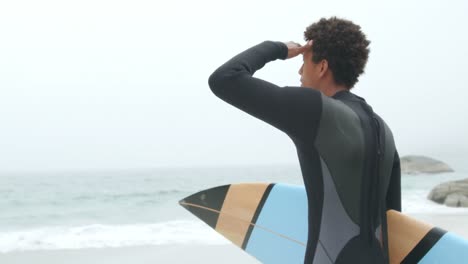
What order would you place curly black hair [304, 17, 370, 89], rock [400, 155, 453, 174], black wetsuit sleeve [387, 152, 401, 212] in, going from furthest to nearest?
rock [400, 155, 453, 174], black wetsuit sleeve [387, 152, 401, 212], curly black hair [304, 17, 370, 89]

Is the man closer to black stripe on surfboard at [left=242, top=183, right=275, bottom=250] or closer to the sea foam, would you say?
black stripe on surfboard at [left=242, top=183, right=275, bottom=250]

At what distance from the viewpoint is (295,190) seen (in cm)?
240

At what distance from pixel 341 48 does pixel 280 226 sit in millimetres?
1357

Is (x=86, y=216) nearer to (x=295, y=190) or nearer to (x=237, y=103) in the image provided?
(x=295, y=190)

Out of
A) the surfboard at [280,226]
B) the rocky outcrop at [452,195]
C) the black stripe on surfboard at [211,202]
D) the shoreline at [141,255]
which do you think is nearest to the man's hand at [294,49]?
the surfboard at [280,226]

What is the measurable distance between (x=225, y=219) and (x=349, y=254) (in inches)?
66.5

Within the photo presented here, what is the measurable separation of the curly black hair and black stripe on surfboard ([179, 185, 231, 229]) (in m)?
1.70

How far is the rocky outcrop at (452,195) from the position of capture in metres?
11.0

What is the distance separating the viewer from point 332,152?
1.17m

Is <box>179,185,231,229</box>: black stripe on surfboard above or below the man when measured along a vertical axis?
below

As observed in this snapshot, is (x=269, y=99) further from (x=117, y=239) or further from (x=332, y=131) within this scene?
(x=117, y=239)

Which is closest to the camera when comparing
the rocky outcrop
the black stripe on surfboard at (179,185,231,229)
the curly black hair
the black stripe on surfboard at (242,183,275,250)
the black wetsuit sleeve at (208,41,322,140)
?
the black wetsuit sleeve at (208,41,322,140)

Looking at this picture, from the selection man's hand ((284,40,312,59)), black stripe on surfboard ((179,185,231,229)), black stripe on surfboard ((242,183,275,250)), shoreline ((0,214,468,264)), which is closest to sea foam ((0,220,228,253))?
shoreline ((0,214,468,264))

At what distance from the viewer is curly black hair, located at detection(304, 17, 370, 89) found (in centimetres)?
126
